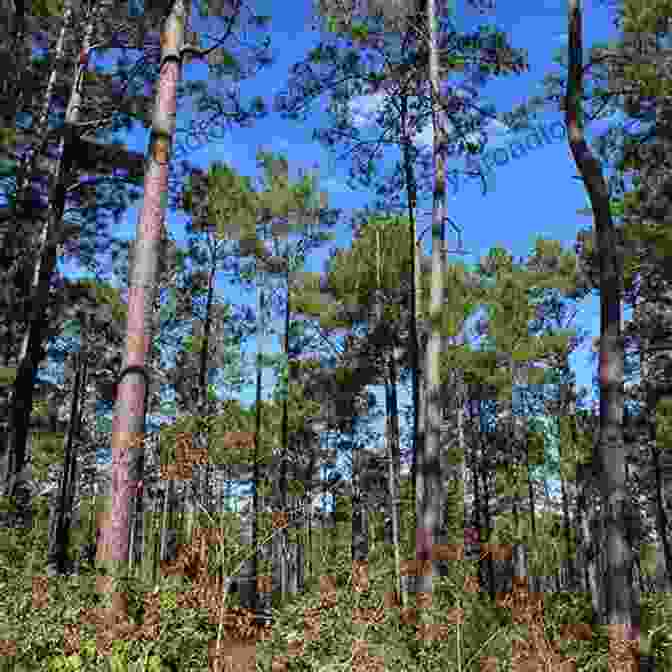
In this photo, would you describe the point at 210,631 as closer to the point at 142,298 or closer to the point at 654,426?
the point at 142,298

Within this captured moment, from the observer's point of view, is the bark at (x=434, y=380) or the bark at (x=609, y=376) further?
the bark at (x=434, y=380)

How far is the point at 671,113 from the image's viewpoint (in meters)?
10.0

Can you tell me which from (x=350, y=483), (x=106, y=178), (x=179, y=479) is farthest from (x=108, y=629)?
Result: (x=350, y=483)

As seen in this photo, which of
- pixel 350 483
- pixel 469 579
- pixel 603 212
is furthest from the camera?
pixel 350 483

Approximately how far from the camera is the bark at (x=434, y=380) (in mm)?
7258

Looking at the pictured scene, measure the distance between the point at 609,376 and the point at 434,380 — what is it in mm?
2275

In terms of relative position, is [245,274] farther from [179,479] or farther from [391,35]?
[179,479]

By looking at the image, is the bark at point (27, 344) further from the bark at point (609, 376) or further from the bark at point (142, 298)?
the bark at point (609, 376)

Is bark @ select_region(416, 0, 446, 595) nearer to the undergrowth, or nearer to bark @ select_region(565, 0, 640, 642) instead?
bark @ select_region(565, 0, 640, 642)

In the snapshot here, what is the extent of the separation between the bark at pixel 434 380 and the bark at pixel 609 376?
6.41 feet

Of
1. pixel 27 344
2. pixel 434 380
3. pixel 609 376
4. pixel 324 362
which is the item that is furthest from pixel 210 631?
pixel 324 362

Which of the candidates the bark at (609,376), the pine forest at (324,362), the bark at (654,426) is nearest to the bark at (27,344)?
the pine forest at (324,362)

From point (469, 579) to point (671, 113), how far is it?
9.44 metres

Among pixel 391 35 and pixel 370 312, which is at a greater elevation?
pixel 391 35
